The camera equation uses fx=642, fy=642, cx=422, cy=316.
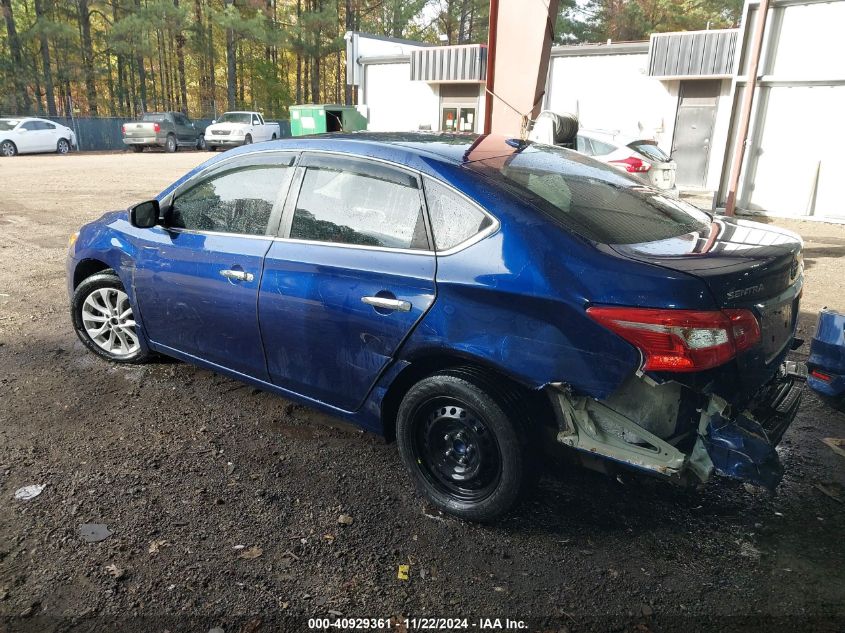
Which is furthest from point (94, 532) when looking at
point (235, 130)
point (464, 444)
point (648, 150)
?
point (235, 130)

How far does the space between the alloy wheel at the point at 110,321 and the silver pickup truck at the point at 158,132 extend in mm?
Result: 28773

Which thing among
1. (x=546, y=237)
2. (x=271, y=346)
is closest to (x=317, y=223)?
(x=271, y=346)

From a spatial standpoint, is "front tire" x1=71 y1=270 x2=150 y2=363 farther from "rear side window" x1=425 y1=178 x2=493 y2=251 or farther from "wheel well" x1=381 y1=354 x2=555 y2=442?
"rear side window" x1=425 y1=178 x2=493 y2=251

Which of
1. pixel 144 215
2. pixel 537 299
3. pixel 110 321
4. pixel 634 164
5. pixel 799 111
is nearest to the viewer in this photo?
pixel 537 299

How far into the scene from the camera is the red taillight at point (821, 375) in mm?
3630

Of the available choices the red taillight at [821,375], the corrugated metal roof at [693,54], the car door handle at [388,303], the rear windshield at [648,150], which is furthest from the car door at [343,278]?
the corrugated metal roof at [693,54]

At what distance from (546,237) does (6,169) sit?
21.0 m

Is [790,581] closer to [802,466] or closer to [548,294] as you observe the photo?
[802,466]

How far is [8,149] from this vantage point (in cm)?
2409

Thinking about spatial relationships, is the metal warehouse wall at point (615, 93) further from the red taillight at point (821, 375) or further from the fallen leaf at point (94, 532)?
the fallen leaf at point (94, 532)

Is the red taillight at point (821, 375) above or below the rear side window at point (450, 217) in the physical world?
below

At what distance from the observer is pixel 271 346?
3387mm

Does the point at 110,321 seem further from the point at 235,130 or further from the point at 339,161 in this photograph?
the point at 235,130

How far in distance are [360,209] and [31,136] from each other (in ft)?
89.5
